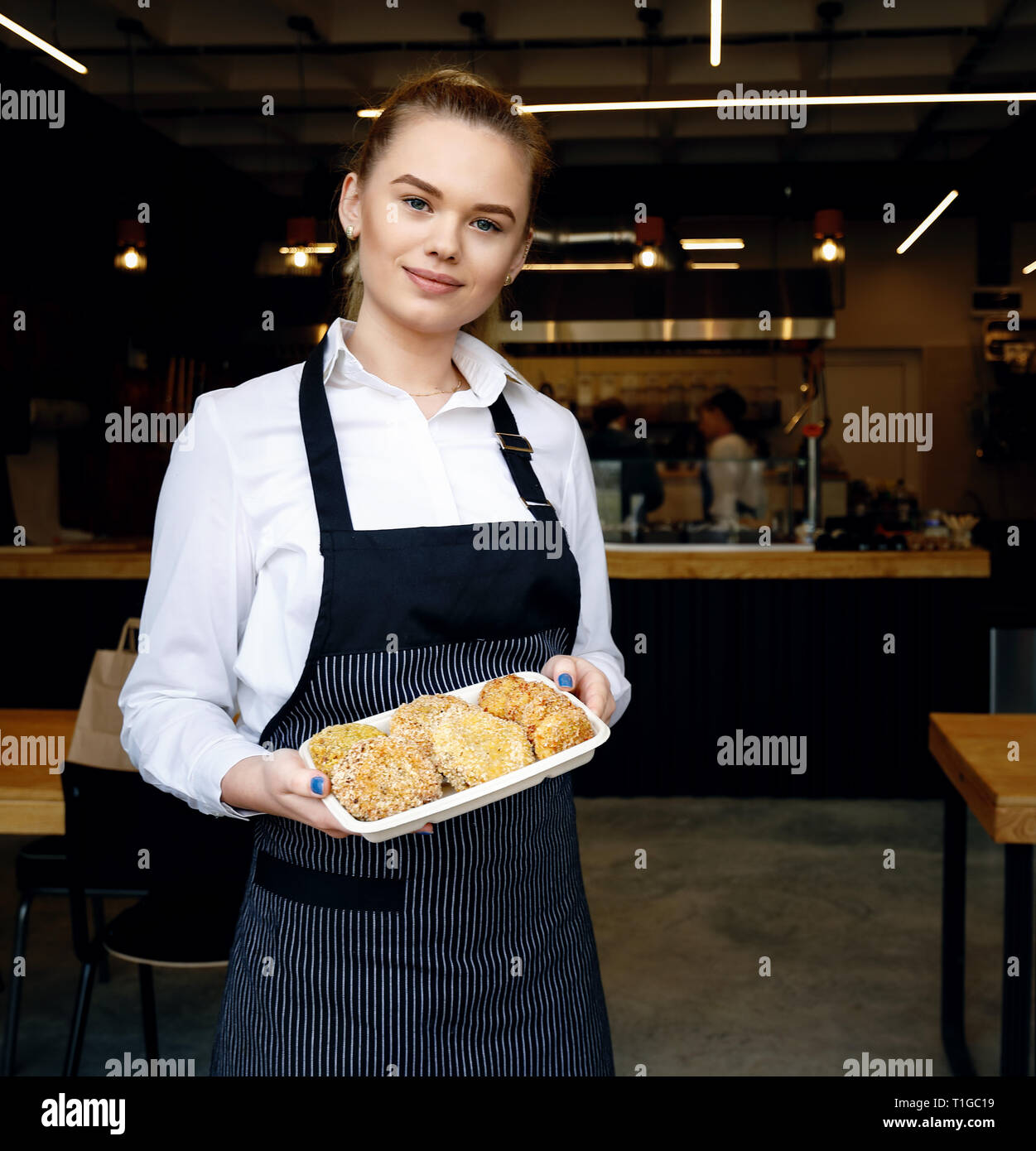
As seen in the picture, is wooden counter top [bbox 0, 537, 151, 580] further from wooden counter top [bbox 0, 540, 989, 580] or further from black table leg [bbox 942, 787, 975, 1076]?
black table leg [bbox 942, 787, 975, 1076]

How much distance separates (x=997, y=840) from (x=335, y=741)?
1290mm

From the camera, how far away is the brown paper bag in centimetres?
226

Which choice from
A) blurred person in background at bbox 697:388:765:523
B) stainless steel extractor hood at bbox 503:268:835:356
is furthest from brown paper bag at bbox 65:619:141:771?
stainless steel extractor hood at bbox 503:268:835:356

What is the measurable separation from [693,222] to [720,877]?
6.85 metres

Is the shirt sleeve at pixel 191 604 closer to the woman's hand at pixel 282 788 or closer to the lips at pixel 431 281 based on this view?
the woman's hand at pixel 282 788

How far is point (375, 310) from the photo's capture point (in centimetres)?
131

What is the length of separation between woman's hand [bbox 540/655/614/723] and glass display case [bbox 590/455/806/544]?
4472 mm

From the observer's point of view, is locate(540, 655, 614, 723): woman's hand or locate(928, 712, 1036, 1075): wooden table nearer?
locate(540, 655, 614, 723): woman's hand

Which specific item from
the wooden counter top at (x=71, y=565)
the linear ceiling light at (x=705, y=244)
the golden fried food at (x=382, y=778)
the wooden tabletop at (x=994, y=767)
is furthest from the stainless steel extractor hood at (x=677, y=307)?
the golden fried food at (x=382, y=778)

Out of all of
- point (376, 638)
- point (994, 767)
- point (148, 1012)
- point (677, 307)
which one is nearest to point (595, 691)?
point (376, 638)

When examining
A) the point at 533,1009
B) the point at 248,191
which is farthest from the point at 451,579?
the point at 248,191

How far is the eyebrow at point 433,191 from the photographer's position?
1188mm

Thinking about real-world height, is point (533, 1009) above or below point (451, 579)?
below

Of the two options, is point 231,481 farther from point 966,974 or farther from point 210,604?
point 966,974
